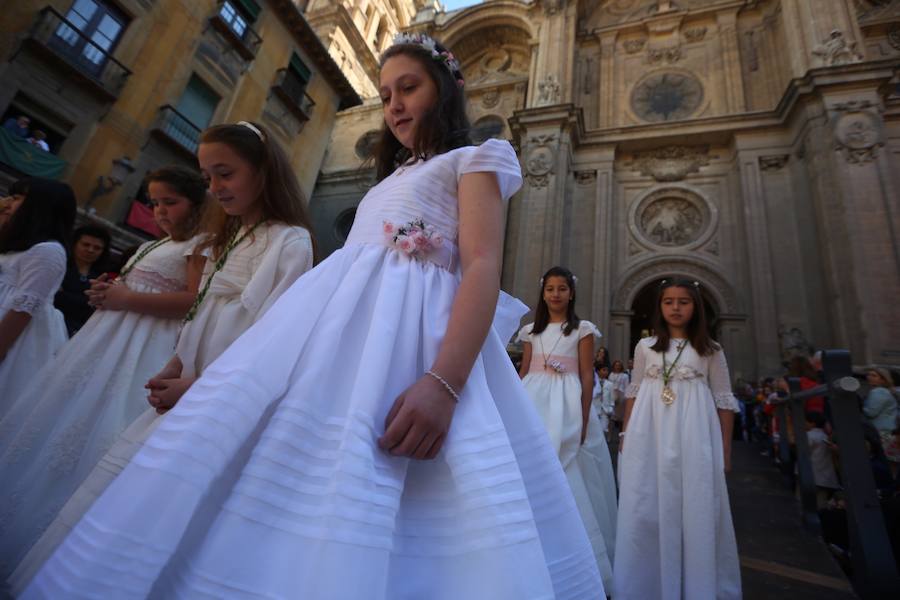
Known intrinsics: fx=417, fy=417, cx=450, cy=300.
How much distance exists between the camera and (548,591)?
2.18 feet

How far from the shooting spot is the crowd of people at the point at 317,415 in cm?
65

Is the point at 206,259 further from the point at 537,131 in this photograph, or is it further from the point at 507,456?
the point at 537,131

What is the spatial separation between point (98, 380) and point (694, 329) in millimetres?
3460

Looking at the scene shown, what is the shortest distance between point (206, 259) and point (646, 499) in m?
2.75

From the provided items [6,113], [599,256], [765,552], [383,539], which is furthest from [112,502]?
[599,256]

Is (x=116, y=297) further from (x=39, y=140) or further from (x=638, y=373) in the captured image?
(x=39, y=140)

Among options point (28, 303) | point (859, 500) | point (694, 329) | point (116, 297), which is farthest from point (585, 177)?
point (28, 303)

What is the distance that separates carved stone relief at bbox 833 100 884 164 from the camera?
9438mm

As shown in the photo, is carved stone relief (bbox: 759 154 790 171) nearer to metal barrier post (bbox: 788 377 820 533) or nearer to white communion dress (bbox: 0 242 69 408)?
metal barrier post (bbox: 788 377 820 533)

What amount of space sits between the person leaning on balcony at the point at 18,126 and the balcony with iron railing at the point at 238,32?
4984 millimetres

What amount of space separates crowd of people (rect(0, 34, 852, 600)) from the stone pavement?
Result: 0.49m

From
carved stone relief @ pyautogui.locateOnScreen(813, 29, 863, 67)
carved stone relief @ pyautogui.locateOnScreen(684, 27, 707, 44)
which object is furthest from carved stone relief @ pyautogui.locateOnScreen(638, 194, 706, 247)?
carved stone relief @ pyautogui.locateOnScreen(684, 27, 707, 44)

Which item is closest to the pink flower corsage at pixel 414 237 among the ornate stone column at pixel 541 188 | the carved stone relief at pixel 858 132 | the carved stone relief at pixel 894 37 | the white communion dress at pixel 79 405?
the white communion dress at pixel 79 405

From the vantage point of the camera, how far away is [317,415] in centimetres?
78
